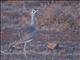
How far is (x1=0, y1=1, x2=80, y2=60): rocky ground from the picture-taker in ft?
12.8

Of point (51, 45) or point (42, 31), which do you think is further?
point (42, 31)

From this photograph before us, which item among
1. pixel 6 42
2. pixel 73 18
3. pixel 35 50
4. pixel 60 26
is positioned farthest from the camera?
pixel 73 18

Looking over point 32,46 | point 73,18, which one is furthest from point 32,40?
point 73,18

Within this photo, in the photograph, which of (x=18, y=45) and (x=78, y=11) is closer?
(x=18, y=45)

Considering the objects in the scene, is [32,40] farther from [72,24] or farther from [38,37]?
[72,24]

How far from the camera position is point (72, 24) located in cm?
527

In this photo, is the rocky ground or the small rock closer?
the rocky ground

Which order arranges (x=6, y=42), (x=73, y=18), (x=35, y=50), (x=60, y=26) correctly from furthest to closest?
(x=73, y=18) → (x=60, y=26) → (x=6, y=42) → (x=35, y=50)

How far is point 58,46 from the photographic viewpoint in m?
4.16

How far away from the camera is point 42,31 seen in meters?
4.89

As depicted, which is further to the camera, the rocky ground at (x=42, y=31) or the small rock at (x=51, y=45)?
the small rock at (x=51, y=45)

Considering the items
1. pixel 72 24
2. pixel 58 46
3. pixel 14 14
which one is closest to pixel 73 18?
pixel 72 24

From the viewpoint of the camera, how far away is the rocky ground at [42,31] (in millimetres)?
3895

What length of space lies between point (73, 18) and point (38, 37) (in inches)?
47.9
